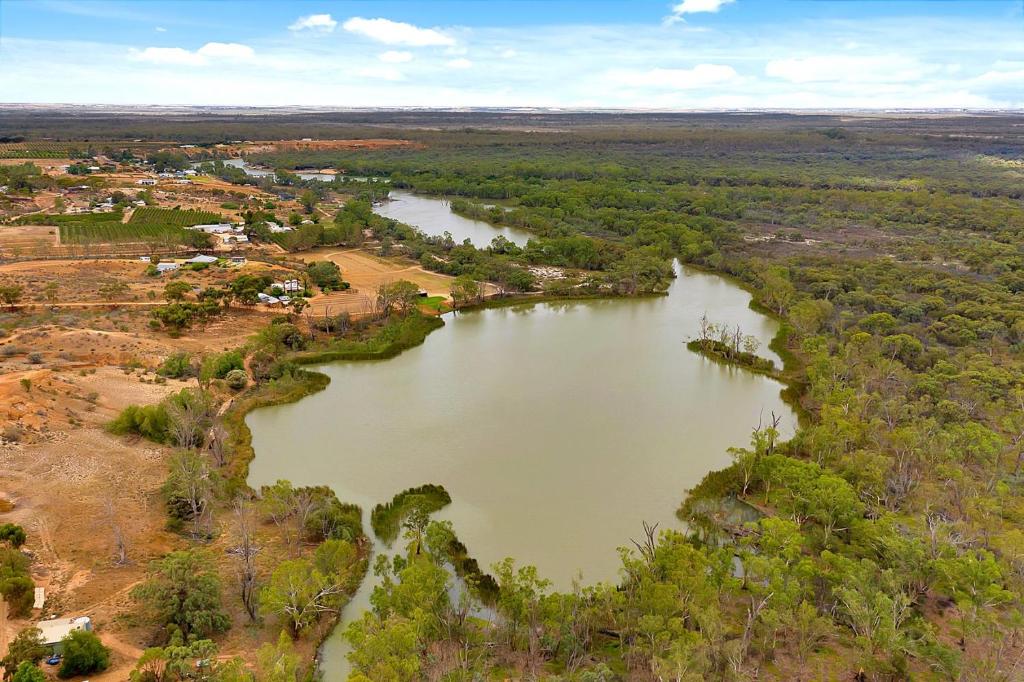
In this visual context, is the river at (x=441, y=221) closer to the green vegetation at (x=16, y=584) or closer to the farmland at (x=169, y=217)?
the farmland at (x=169, y=217)

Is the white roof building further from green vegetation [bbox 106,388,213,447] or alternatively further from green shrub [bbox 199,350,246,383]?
green shrub [bbox 199,350,246,383]

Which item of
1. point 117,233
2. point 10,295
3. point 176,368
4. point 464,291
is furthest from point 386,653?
point 117,233

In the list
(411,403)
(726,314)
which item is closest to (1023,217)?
(726,314)

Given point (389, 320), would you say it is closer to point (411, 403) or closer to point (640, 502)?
point (411, 403)

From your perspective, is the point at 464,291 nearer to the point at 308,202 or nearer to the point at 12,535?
the point at 12,535

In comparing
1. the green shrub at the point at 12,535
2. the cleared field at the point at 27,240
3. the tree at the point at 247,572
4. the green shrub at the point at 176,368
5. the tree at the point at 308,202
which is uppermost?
the tree at the point at 308,202

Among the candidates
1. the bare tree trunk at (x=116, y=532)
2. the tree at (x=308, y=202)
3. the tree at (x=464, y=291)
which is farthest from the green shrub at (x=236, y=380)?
the tree at (x=308, y=202)
